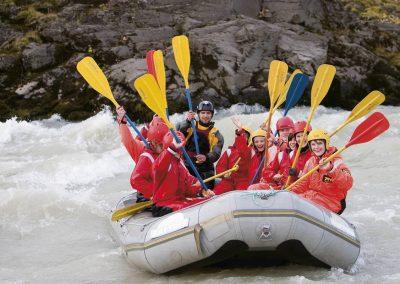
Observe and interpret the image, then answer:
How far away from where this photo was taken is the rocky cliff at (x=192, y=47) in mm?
13656

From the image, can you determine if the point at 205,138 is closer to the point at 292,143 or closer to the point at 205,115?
the point at 205,115

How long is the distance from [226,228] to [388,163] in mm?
5925

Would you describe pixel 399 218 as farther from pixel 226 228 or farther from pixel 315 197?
pixel 226 228

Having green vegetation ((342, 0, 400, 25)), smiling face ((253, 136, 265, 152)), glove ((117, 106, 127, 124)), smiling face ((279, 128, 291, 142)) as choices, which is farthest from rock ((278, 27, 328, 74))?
glove ((117, 106, 127, 124))

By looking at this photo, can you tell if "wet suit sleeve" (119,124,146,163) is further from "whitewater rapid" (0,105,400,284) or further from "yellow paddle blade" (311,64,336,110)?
"yellow paddle blade" (311,64,336,110)

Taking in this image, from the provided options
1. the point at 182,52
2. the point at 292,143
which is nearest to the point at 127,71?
the point at 182,52

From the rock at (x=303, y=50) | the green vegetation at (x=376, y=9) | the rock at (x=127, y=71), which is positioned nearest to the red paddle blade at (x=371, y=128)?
the rock at (x=303, y=50)

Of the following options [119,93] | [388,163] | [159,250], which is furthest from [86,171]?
[159,250]

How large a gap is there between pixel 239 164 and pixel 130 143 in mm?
1195

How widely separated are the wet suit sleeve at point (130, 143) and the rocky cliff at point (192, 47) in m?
6.92

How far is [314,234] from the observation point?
4.71 meters

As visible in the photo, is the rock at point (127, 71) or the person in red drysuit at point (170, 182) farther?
the rock at point (127, 71)

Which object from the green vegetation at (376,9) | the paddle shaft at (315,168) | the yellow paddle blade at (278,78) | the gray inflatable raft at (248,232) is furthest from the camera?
the green vegetation at (376,9)

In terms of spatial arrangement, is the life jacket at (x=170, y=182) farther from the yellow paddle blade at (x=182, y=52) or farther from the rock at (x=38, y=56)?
the rock at (x=38, y=56)
